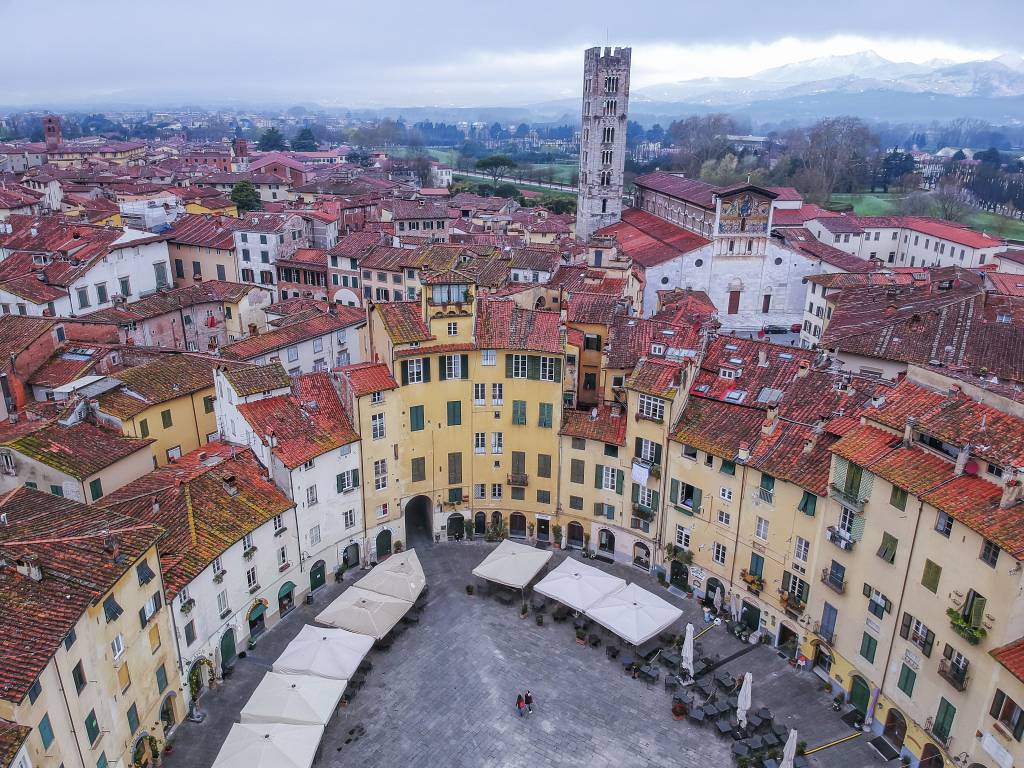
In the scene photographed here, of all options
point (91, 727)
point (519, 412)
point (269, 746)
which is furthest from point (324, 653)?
point (519, 412)

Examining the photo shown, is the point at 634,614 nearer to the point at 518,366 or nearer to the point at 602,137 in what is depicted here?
the point at 518,366

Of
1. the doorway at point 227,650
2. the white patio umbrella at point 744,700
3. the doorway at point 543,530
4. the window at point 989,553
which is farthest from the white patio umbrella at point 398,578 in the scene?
the window at point 989,553

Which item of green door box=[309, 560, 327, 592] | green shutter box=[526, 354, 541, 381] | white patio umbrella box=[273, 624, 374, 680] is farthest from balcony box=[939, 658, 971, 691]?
green door box=[309, 560, 327, 592]

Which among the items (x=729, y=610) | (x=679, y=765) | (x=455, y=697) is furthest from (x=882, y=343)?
(x=455, y=697)

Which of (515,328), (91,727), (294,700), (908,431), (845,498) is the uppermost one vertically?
(908,431)

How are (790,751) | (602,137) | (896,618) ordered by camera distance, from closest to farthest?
(790,751), (896,618), (602,137)

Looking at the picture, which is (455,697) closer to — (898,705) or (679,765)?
(679,765)
